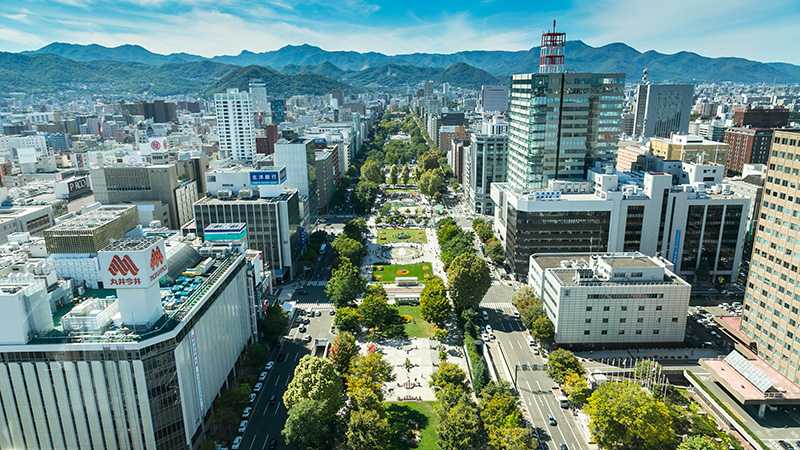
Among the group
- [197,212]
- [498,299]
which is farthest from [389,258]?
[197,212]

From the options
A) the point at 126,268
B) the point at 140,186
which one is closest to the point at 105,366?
the point at 126,268

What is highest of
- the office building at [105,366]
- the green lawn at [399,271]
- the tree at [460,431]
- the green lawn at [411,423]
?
the office building at [105,366]

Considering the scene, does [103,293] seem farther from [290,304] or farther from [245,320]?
[290,304]

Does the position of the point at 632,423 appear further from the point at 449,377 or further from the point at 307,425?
the point at 307,425

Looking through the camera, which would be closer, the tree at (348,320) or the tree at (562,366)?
the tree at (562,366)

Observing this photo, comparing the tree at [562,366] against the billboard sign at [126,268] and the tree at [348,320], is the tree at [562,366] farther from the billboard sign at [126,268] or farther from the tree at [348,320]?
the billboard sign at [126,268]

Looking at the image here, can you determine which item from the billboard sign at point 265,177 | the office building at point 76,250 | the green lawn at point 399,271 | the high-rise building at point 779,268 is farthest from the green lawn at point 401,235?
the office building at point 76,250
